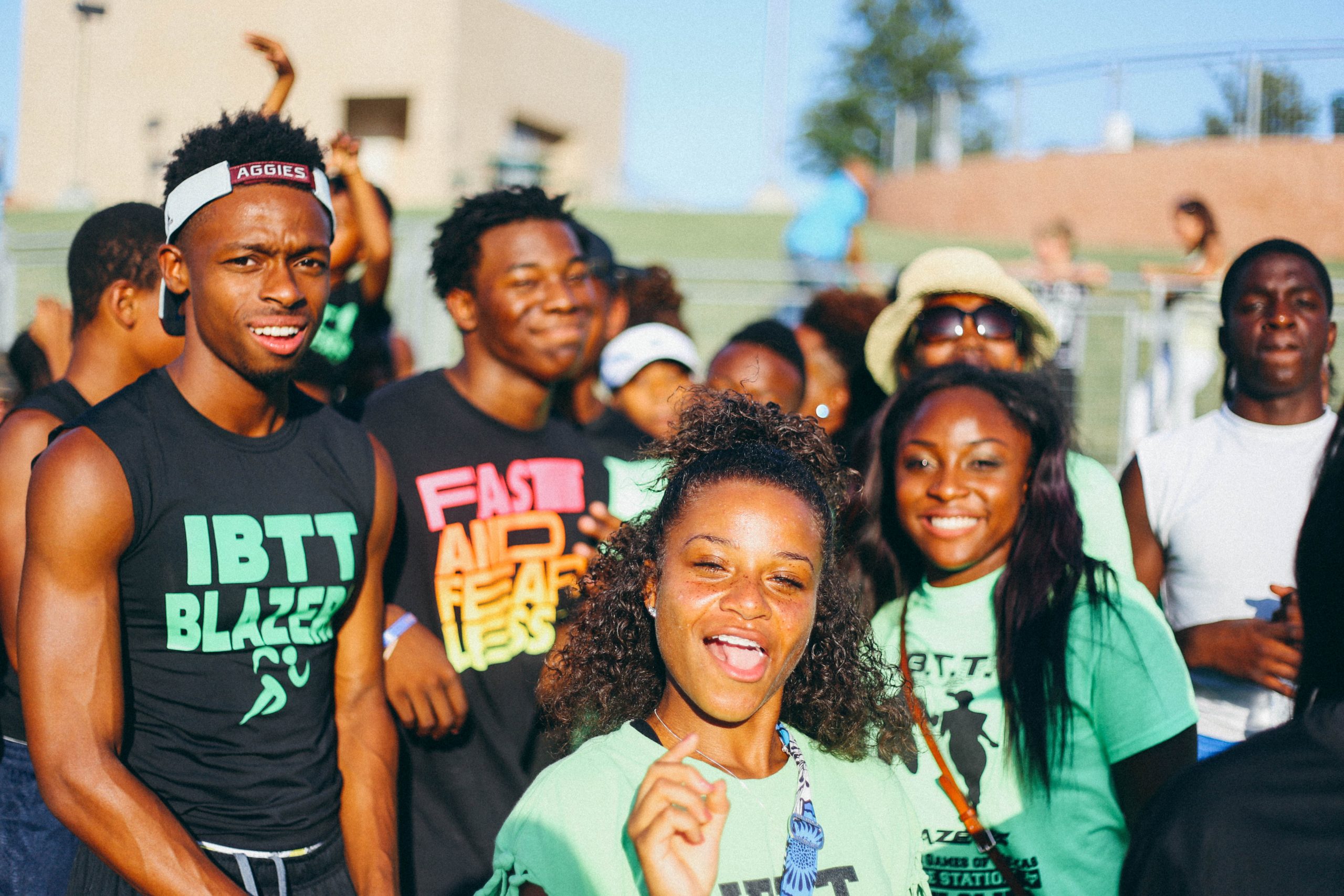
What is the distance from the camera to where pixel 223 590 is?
2541mm

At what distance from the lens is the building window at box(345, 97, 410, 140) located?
30875mm

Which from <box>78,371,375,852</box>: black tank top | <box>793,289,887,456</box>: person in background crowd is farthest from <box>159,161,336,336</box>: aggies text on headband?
<box>793,289,887,456</box>: person in background crowd

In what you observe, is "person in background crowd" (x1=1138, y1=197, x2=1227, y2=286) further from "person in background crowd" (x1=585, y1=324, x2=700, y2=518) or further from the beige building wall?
the beige building wall

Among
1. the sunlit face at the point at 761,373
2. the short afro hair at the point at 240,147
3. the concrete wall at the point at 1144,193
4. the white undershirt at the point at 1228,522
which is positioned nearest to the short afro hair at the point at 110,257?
the short afro hair at the point at 240,147

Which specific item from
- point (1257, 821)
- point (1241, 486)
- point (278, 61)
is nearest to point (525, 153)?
point (278, 61)

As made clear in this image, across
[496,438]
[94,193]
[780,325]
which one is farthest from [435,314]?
[94,193]

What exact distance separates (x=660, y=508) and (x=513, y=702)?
49.1 inches

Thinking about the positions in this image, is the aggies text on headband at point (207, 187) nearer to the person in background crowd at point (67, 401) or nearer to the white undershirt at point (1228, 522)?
the person in background crowd at point (67, 401)

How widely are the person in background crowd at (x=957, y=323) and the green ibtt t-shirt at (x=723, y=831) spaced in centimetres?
187

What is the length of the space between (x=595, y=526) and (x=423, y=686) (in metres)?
0.73

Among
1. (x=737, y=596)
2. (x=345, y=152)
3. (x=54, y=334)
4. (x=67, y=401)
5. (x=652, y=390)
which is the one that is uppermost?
(x=345, y=152)

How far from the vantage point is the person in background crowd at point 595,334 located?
494cm

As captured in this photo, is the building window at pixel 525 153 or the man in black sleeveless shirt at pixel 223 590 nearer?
the man in black sleeveless shirt at pixel 223 590

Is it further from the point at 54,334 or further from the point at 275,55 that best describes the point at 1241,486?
the point at 54,334
